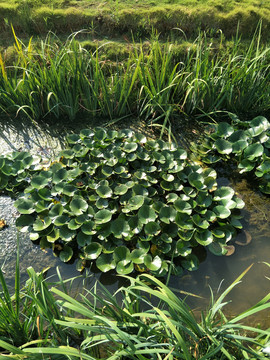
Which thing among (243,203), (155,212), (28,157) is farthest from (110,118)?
(243,203)

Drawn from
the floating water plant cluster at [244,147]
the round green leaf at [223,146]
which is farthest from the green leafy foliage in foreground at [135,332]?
the round green leaf at [223,146]

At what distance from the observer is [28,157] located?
2.62m

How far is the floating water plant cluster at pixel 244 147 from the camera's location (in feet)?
8.66

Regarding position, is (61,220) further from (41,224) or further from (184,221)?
(184,221)

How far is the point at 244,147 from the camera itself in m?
2.73

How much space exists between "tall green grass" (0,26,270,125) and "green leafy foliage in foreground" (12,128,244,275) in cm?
45

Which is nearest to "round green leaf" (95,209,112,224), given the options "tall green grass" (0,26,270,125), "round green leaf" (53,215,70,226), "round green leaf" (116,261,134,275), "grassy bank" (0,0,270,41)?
"round green leaf" (53,215,70,226)

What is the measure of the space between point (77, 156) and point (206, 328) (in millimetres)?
1607

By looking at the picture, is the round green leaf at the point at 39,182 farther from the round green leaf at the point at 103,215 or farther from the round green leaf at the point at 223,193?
the round green leaf at the point at 223,193

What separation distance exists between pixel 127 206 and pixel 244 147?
1138mm

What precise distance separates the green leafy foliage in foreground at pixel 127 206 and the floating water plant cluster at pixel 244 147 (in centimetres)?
31

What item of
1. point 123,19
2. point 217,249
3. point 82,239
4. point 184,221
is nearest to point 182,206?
point 184,221

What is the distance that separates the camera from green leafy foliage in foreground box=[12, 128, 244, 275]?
7.11ft

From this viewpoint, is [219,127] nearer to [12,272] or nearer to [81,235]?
[81,235]
